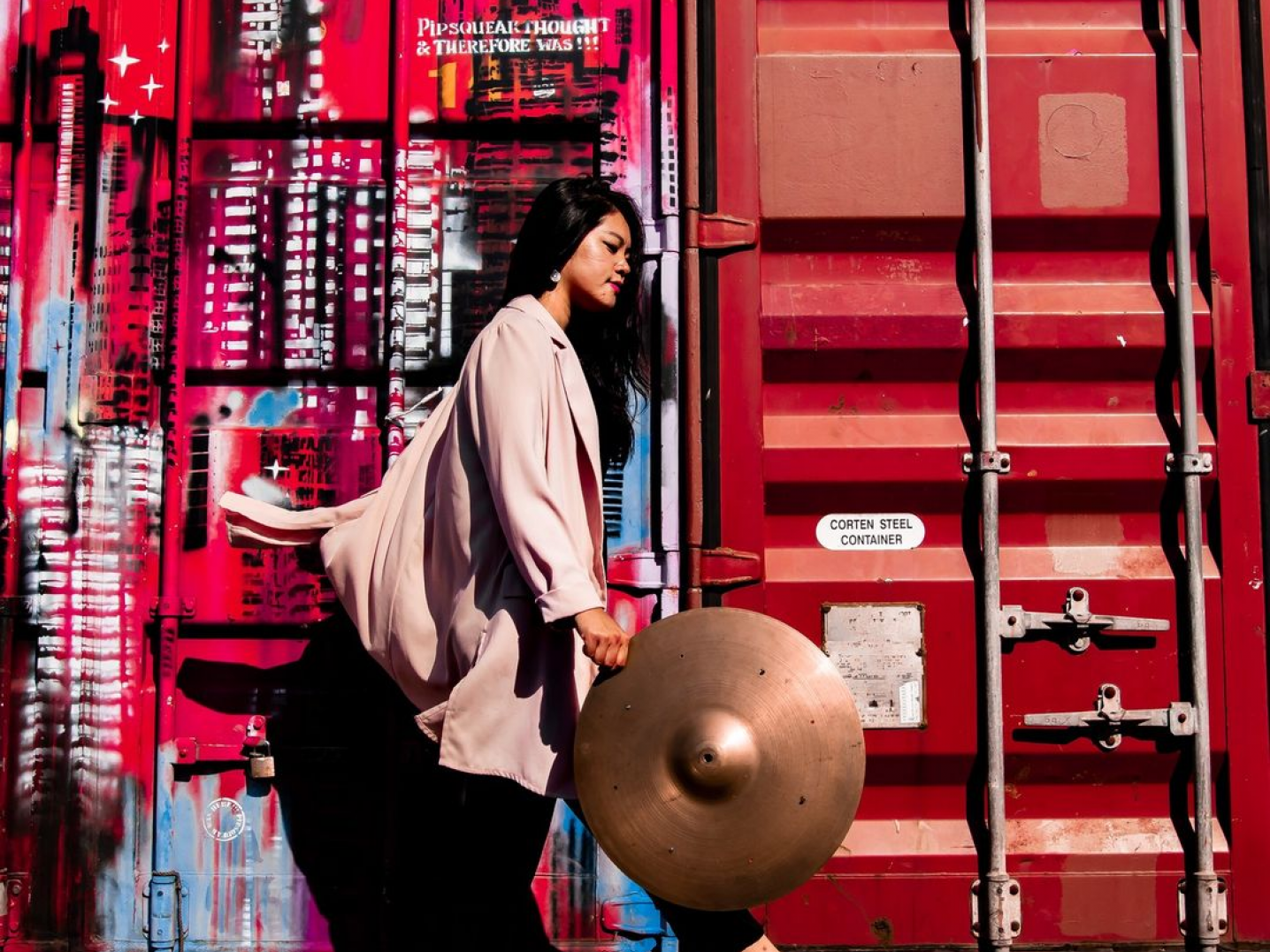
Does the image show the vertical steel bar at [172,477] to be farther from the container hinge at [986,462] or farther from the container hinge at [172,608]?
the container hinge at [986,462]

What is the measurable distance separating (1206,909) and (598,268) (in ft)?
6.49

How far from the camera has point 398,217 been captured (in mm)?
2896

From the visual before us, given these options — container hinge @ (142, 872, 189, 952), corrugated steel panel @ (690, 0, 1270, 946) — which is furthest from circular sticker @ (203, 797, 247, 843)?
corrugated steel panel @ (690, 0, 1270, 946)

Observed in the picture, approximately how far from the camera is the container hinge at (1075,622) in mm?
2793

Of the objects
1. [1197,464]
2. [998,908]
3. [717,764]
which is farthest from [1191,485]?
[717,764]

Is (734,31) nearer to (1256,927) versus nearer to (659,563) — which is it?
(659,563)

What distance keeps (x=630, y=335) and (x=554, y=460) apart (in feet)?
2.00

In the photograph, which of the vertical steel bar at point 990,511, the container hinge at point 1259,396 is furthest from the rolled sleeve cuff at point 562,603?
the container hinge at point 1259,396

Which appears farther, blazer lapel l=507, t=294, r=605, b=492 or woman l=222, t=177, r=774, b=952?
blazer lapel l=507, t=294, r=605, b=492

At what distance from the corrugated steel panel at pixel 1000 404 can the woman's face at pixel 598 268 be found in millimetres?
401

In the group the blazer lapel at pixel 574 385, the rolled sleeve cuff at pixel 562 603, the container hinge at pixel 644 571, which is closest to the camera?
the rolled sleeve cuff at pixel 562 603

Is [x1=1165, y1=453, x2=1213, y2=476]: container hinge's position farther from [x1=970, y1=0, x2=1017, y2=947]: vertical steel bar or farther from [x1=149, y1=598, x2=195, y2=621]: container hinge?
[x1=149, y1=598, x2=195, y2=621]: container hinge

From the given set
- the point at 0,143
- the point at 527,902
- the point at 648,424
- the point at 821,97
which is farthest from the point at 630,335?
the point at 0,143

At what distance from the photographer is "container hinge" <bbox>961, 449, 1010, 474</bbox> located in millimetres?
2779
